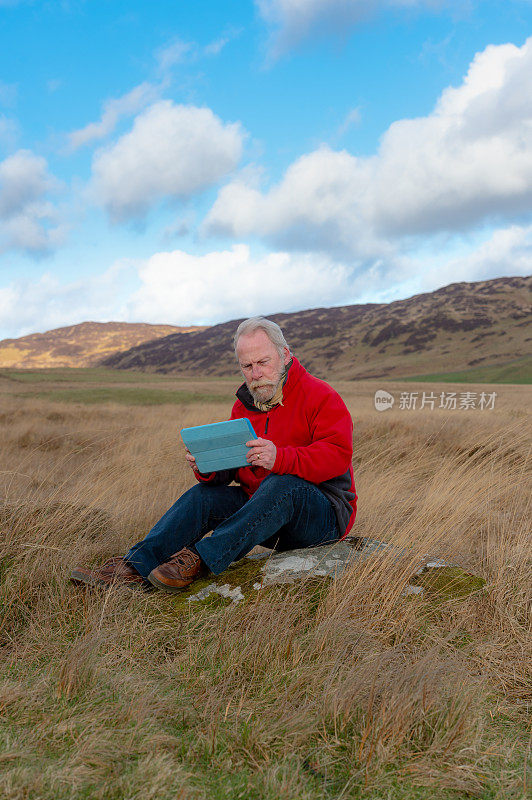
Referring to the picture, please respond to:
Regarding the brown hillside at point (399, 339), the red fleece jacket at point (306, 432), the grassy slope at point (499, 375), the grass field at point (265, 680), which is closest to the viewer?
the grass field at point (265, 680)

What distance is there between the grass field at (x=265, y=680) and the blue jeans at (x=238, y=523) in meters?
0.31

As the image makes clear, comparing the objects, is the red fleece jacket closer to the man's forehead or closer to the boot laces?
the man's forehead

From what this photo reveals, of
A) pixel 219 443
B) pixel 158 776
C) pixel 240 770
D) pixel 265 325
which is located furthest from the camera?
pixel 265 325

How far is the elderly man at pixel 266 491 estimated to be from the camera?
Answer: 130 inches

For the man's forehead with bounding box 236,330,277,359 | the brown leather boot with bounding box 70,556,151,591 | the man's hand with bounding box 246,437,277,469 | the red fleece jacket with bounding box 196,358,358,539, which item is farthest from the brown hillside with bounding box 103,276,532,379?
the brown leather boot with bounding box 70,556,151,591

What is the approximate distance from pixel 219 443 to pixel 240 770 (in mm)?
1861

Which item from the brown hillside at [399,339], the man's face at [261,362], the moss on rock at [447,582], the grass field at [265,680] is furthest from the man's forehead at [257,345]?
the brown hillside at [399,339]

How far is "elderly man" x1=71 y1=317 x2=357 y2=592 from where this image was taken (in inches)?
130

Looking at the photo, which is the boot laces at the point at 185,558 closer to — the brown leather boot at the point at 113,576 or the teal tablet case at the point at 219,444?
the brown leather boot at the point at 113,576

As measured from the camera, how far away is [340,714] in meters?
2.18

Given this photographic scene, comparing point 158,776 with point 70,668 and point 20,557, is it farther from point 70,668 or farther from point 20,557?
point 20,557

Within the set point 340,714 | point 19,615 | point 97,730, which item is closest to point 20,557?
point 19,615

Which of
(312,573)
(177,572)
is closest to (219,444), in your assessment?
(177,572)

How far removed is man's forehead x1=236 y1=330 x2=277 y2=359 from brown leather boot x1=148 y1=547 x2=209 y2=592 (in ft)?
4.73
